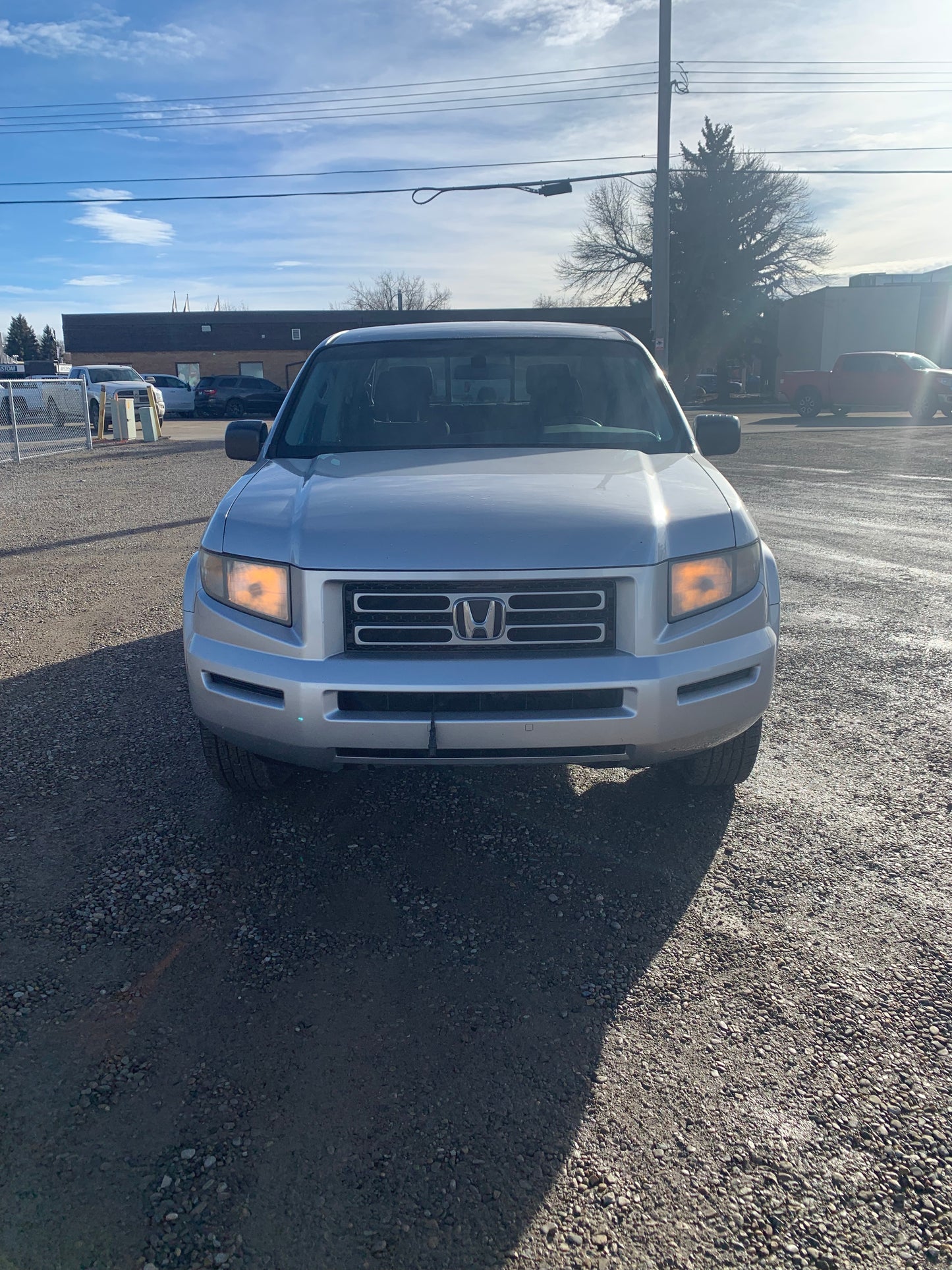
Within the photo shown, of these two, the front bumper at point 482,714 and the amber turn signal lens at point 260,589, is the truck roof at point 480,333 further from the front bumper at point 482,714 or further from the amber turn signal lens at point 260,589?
the front bumper at point 482,714

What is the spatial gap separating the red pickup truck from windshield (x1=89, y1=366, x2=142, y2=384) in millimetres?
22528

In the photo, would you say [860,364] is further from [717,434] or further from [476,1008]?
[476,1008]

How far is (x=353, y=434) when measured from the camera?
13.7 feet

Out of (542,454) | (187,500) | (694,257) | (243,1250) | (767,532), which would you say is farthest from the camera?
(694,257)

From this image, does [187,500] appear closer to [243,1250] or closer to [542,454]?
[542,454]

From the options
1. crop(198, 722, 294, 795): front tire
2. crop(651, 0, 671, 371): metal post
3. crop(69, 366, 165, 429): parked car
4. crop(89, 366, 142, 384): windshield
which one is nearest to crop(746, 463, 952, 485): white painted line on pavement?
crop(651, 0, 671, 371): metal post

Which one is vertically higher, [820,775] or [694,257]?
[694,257]

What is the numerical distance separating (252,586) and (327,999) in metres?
1.27

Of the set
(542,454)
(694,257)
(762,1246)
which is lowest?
(762,1246)

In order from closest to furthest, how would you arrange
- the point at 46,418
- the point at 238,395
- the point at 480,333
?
the point at 480,333 < the point at 46,418 < the point at 238,395

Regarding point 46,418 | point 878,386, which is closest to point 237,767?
point 46,418

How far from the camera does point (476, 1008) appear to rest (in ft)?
8.12

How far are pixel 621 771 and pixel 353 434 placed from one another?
184 cm

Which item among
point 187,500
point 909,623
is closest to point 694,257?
point 187,500
